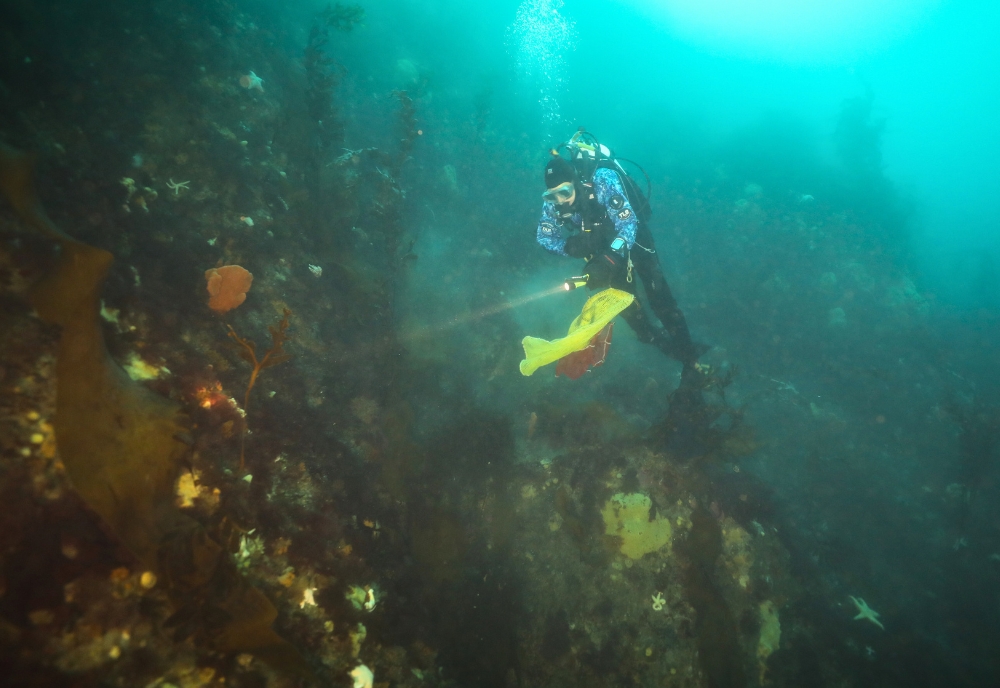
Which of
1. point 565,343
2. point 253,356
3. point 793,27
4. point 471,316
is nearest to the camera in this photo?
point 253,356

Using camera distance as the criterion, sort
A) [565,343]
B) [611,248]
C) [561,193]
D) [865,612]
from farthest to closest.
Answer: [865,612] → [561,193] → [611,248] → [565,343]

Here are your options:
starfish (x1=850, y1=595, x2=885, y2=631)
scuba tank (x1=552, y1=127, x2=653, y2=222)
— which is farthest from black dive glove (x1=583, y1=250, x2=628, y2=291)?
starfish (x1=850, y1=595, x2=885, y2=631)

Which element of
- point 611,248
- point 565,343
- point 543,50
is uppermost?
point 611,248

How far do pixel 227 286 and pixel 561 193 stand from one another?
14.5 ft

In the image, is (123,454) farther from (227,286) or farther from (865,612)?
(865,612)

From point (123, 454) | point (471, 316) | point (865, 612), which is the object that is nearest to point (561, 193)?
point (471, 316)

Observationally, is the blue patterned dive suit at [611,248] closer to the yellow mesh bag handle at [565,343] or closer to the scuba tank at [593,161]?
the scuba tank at [593,161]

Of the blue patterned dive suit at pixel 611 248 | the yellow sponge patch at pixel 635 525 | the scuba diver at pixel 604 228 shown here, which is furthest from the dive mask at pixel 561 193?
the yellow sponge patch at pixel 635 525

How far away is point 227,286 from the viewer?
4199mm

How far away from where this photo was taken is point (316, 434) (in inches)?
163

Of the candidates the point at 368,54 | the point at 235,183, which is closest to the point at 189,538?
the point at 235,183

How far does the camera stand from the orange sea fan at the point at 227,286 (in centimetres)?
409

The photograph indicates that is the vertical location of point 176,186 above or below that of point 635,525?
above

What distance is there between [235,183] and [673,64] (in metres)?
46.7
